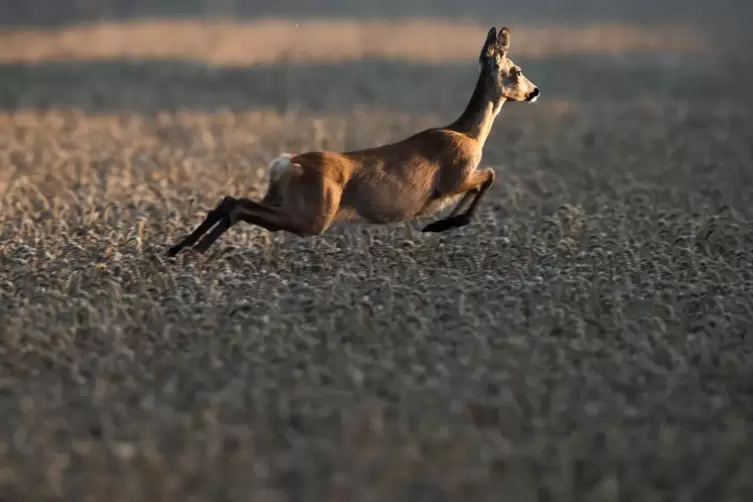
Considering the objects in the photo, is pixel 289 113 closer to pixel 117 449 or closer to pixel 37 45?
pixel 37 45

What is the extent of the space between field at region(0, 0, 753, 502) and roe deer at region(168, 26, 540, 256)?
32 cm

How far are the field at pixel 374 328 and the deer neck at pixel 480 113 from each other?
0.80 metres

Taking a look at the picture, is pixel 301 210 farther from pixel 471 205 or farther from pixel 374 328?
pixel 471 205

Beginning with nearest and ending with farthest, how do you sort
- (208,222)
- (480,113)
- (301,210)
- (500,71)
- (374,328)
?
1. (374,328)
2. (301,210)
3. (208,222)
4. (480,113)
5. (500,71)

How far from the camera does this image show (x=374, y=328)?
6238 mm

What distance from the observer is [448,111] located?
1598 centimetres

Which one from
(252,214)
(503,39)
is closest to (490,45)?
(503,39)

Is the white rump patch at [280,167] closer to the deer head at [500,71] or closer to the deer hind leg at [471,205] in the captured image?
the deer hind leg at [471,205]

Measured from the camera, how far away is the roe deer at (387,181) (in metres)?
7.39

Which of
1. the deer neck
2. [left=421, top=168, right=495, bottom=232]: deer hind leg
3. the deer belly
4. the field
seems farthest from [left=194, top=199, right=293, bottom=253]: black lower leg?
the deer neck

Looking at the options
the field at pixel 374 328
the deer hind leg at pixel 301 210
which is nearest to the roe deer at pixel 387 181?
the deer hind leg at pixel 301 210

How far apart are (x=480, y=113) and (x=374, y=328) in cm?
270

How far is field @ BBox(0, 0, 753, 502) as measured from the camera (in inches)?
183

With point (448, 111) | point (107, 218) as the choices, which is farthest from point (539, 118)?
point (107, 218)
